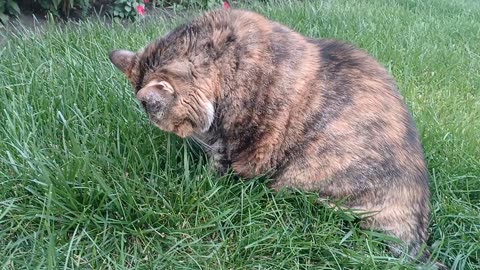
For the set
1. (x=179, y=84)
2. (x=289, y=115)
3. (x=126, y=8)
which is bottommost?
(x=126, y=8)

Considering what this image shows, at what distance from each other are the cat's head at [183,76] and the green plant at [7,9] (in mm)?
1847

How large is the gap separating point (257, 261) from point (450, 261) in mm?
829

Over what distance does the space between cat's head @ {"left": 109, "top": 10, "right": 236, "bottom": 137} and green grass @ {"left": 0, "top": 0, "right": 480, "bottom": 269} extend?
19cm

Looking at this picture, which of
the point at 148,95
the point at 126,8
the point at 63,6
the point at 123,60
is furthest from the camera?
the point at 126,8

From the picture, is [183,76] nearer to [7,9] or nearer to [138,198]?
[138,198]

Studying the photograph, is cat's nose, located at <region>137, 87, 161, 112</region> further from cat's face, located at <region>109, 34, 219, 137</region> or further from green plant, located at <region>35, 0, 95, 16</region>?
green plant, located at <region>35, 0, 95, 16</region>

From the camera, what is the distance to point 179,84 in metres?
2.03

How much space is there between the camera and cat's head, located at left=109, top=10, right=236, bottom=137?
2.03 m

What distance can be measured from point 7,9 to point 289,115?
2.57 metres

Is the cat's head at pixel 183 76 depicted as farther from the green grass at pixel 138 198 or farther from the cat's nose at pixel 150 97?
the green grass at pixel 138 198

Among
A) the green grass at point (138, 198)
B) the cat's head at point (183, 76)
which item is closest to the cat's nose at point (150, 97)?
the cat's head at point (183, 76)

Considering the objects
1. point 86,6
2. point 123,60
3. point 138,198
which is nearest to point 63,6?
point 86,6

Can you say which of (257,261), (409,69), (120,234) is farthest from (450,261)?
(409,69)

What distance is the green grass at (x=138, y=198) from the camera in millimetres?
1821
